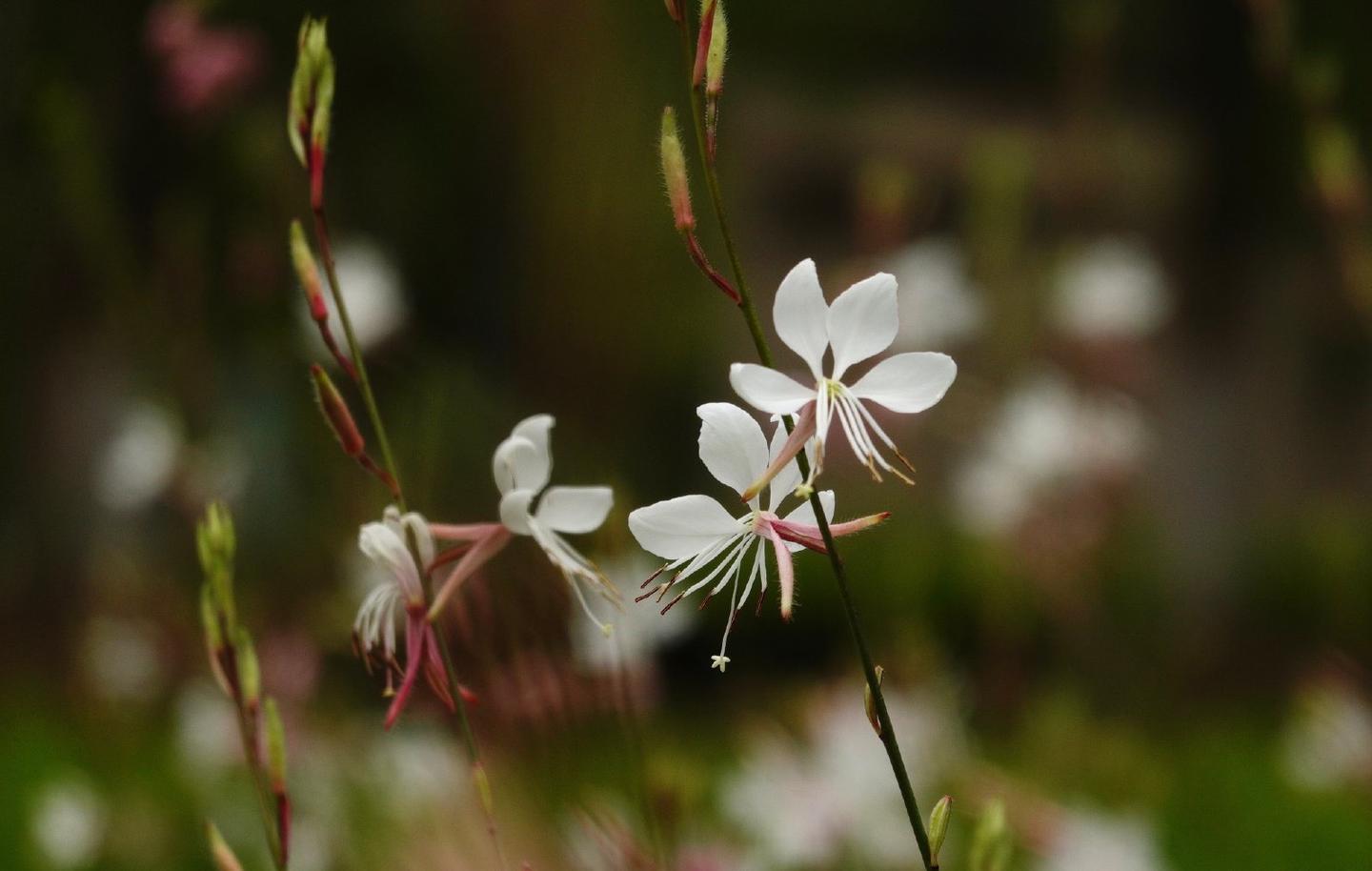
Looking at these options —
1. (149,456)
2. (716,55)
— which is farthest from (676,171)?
(149,456)

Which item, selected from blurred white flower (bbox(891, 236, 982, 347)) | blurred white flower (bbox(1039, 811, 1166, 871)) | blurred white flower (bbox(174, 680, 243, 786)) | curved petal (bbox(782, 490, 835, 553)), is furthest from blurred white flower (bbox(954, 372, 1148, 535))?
curved petal (bbox(782, 490, 835, 553))

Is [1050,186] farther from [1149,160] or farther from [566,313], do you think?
[566,313]

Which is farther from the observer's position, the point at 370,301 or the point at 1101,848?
the point at 370,301

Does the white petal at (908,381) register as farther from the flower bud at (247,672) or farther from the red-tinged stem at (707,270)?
the flower bud at (247,672)

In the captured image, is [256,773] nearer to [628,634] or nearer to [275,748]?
[275,748]

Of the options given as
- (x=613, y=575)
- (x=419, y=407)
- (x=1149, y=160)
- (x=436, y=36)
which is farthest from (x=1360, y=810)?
(x=1149, y=160)

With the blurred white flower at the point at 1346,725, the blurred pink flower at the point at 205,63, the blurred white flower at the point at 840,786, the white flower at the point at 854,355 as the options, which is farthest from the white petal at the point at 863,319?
the blurred pink flower at the point at 205,63

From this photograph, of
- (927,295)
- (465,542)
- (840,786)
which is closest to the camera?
(465,542)

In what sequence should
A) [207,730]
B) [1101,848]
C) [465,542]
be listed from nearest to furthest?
[465,542]
[1101,848]
[207,730]
